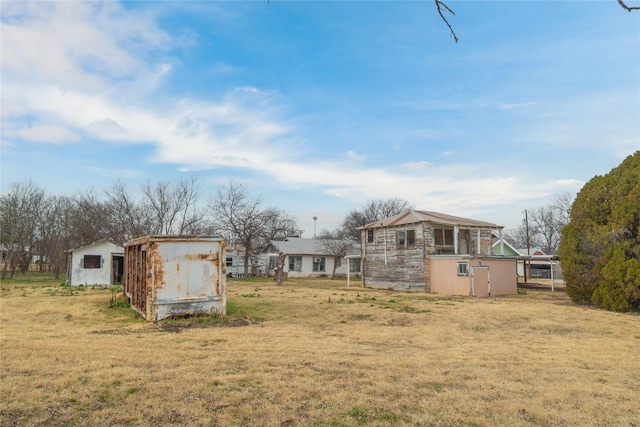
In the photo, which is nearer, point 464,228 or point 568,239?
point 568,239

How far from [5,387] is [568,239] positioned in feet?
61.9

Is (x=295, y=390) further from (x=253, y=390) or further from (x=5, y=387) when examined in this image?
(x=5, y=387)

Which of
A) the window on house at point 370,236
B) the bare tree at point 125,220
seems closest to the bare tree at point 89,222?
the bare tree at point 125,220

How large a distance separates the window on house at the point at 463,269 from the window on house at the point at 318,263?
21381 millimetres

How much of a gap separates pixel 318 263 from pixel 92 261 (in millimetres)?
21841

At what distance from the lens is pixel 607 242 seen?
52.1ft

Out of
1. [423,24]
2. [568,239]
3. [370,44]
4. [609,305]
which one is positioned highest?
[370,44]

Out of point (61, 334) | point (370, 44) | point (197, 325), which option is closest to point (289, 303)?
point (197, 325)

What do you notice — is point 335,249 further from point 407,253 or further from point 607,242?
point 607,242

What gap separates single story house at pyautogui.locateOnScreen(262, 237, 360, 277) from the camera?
4222 cm

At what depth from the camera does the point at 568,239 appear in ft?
57.5

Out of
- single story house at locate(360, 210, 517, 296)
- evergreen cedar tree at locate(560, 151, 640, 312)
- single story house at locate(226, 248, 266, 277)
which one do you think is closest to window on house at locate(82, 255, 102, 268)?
single story house at locate(226, 248, 266, 277)

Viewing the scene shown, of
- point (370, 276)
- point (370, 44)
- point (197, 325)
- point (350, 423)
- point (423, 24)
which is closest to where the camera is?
point (423, 24)

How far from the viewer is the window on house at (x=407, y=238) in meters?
26.4
